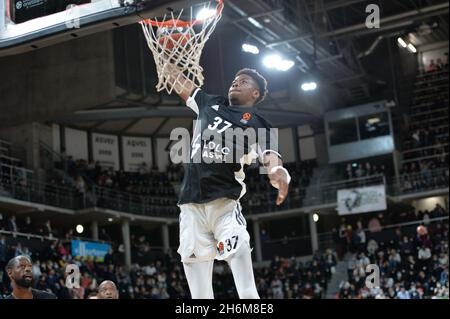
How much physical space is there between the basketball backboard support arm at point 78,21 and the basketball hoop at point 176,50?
1.04 feet

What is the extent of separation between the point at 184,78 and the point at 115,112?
25.1 metres

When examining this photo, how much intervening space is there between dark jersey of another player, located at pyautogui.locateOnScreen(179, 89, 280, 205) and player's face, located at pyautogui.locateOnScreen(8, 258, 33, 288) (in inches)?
51.7

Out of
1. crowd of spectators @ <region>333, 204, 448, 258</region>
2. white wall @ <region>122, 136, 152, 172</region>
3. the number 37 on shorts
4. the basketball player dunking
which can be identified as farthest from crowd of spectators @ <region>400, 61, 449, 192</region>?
the number 37 on shorts

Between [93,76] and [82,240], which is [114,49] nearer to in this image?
[93,76]

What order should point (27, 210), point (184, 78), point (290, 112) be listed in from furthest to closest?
1. point (290, 112)
2. point (27, 210)
3. point (184, 78)

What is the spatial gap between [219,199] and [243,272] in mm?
587

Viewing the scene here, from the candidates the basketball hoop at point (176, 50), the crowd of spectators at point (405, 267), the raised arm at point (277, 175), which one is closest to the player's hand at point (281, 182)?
the raised arm at point (277, 175)

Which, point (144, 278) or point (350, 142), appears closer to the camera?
point (144, 278)

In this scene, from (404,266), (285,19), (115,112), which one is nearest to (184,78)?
(285,19)

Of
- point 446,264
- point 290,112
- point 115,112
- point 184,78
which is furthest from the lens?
point 290,112

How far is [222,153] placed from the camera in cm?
576

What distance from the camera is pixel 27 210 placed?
1107 inches

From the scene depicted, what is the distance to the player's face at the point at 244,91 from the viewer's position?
596 centimetres

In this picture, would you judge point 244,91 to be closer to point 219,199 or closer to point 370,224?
point 219,199
